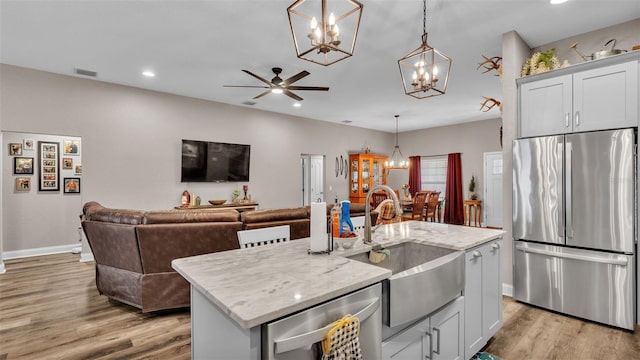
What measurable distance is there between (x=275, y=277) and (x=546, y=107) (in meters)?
3.18

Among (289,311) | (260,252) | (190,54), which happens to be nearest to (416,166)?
(190,54)

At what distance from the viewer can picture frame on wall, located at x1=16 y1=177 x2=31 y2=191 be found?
5059 millimetres

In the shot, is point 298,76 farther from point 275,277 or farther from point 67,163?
point 67,163

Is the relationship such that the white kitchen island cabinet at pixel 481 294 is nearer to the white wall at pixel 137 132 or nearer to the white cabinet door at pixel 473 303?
the white cabinet door at pixel 473 303

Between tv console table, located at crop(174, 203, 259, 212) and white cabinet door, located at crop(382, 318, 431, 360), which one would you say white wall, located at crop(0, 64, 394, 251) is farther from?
white cabinet door, located at crop(382, 318, 431, 360)

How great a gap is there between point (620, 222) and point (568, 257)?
0.48 metres

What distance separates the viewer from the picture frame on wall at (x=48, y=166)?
208 inches

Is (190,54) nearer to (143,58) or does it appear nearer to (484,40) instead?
(143,58)

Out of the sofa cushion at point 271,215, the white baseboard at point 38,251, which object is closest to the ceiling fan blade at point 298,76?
the sofa cushion at point 271,215

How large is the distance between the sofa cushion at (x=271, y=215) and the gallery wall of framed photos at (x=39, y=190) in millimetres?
3734

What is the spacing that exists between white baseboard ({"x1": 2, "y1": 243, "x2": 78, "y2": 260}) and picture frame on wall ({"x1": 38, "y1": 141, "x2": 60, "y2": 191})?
1053 mm

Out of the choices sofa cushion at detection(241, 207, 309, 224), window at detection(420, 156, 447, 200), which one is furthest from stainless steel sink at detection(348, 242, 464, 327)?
window at detection(420, 156, 447, 200)

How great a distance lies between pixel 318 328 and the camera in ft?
3.30

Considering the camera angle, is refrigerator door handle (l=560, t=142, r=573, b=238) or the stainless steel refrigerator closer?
the stainless steel refrigerator
